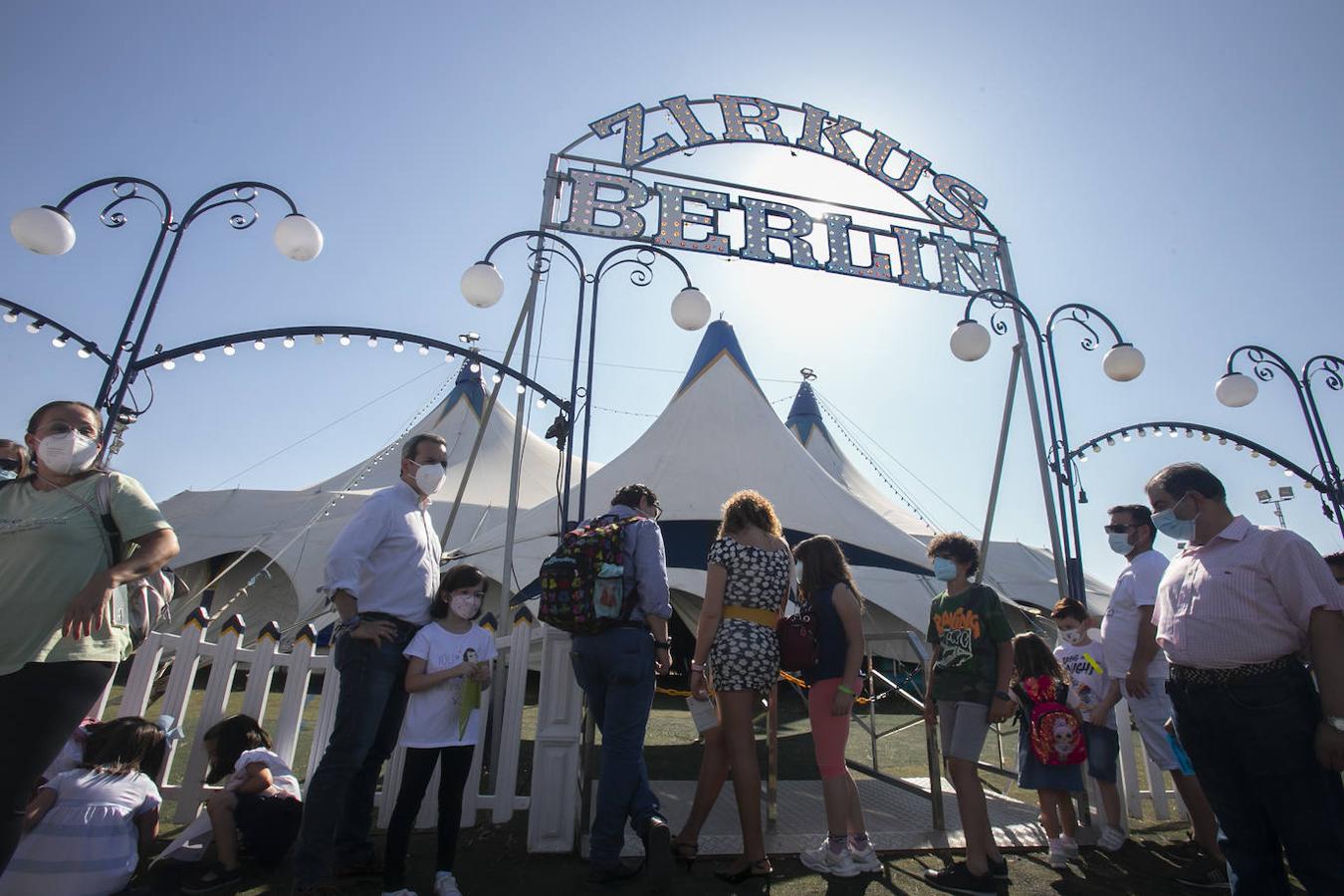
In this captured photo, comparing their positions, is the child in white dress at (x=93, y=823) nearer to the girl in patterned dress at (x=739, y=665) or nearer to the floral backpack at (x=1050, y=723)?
the girl in patterned dress at (x=739, y=665)

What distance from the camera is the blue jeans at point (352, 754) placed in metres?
2.16

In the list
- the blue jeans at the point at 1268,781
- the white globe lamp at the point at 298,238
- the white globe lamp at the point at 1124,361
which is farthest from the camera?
the white globe lamp at the point at 1124,361

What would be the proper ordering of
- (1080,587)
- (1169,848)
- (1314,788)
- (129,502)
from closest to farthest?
(1314,788), (129,502), (1169,848), (1080,587)

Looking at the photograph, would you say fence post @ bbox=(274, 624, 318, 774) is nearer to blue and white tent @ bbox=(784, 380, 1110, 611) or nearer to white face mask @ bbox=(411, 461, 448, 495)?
white face mask @ bbox=(411, 461, 448, 495)

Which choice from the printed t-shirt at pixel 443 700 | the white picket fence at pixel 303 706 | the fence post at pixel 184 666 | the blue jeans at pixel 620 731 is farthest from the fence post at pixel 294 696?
the blue jeans at pixel 620 731

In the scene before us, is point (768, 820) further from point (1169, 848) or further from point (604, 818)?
point (1169, 848)

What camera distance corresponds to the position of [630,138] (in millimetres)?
6246

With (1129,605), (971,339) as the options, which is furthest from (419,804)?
(971,339)

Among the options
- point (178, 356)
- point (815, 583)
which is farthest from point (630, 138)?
point (815, 583)

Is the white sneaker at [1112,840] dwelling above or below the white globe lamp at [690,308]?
below

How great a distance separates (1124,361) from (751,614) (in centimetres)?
444

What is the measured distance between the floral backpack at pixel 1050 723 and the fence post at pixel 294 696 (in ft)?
10.6

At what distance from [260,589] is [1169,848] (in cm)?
1033

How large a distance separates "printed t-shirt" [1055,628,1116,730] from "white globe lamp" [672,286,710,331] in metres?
2.96
